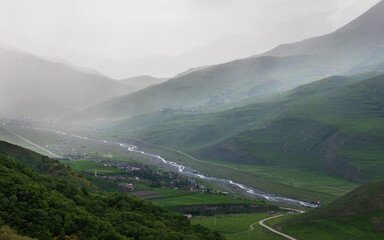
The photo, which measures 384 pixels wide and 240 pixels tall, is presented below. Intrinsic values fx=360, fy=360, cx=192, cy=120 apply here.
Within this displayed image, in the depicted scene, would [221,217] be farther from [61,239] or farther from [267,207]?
[61,239]

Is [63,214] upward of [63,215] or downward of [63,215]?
upward

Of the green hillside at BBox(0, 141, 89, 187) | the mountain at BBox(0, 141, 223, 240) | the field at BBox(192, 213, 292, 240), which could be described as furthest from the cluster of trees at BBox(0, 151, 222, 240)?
the green hillside at BBox(0, 141, 89, 187)

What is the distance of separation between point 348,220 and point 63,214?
92.4m

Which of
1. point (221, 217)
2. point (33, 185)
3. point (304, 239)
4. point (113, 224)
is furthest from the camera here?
point (221, 217)

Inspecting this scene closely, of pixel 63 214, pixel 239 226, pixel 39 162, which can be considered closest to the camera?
pixel 63 214

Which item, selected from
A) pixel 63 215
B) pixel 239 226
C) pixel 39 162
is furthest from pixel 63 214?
pixel 239 226

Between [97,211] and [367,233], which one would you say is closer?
[97,211]

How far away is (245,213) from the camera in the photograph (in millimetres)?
163625

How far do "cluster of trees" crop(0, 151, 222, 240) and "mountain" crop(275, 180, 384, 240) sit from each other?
47222 millimetres

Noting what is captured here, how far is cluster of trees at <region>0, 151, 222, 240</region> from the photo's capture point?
2205 inches

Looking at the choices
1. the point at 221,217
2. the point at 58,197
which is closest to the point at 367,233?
the point at 221,217

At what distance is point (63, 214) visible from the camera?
61.5 m

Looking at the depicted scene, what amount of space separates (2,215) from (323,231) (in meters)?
96.2

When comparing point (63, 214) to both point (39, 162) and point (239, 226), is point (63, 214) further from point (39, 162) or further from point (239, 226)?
point (239, 226)
